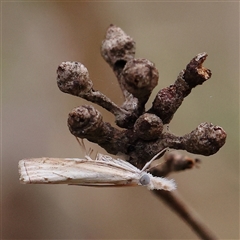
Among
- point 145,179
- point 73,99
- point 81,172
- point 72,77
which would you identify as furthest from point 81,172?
point 73,99

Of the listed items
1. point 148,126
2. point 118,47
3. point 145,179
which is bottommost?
point 145,179

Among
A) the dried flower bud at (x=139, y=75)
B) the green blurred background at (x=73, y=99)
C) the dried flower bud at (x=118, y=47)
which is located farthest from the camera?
the green blurred background at (x=73, y=99)

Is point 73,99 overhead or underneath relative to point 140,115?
overhead

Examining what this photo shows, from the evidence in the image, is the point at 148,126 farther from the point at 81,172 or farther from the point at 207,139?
the point at 81,172

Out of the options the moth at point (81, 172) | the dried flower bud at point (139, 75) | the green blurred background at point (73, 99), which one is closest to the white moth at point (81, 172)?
the moth at point (81, 172)

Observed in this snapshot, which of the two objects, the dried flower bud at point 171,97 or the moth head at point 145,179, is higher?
the dried flower bud at point 171,97

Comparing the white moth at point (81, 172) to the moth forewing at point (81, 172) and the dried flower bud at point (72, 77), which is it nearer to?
the moth forewing at point (81, 172)

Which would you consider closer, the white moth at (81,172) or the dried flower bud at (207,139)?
the dried flower bud at (207,139)

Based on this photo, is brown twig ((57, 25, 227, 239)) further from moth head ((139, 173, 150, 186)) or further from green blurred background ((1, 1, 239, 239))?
green blurred background ((1, 1, 239, 239))
